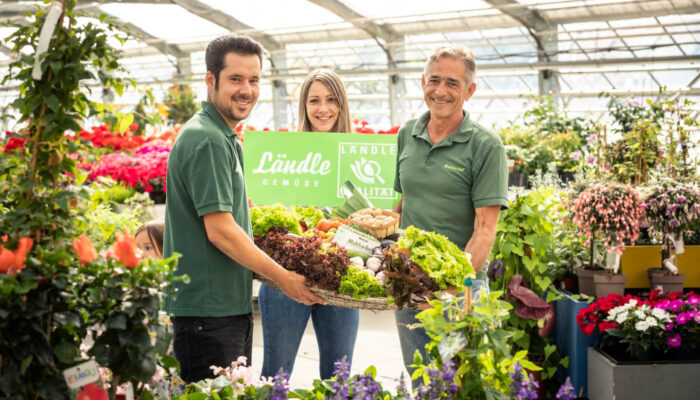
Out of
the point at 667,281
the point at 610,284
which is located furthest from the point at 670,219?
the point at 610,284

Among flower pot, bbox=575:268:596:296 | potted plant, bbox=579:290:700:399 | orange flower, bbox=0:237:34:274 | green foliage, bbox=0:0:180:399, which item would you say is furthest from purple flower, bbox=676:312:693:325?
orange flower, bbox=0:237:34:274

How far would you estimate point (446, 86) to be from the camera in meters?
2.24

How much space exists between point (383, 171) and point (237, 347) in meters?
1.24

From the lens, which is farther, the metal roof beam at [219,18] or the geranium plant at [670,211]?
the metal roof beam at [219,18]

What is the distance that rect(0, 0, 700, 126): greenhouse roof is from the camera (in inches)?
410

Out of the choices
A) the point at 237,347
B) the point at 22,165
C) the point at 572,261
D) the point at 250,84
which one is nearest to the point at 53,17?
the point at 22,165

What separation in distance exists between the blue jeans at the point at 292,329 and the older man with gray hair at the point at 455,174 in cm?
30

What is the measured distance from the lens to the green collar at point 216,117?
2.00 metres

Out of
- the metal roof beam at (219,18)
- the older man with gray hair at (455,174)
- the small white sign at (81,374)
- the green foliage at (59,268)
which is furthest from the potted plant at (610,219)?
the metal roof beam at (219,18)

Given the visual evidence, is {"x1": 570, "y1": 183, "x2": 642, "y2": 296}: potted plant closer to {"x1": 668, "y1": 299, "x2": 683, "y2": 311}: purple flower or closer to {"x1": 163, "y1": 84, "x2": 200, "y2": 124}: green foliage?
{"x1": 668, "y1": 299, "x2": 683, "y2": 311}: purple flower

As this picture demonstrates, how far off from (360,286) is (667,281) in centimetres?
Answer: 216

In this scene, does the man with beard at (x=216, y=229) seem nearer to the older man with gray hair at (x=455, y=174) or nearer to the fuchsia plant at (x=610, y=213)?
the older man with gray hair at (x=455, y=174)

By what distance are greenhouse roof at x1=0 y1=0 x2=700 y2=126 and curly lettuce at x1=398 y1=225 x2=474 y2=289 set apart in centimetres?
700

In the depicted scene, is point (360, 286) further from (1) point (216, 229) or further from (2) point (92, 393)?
(2) point (92, 393)
